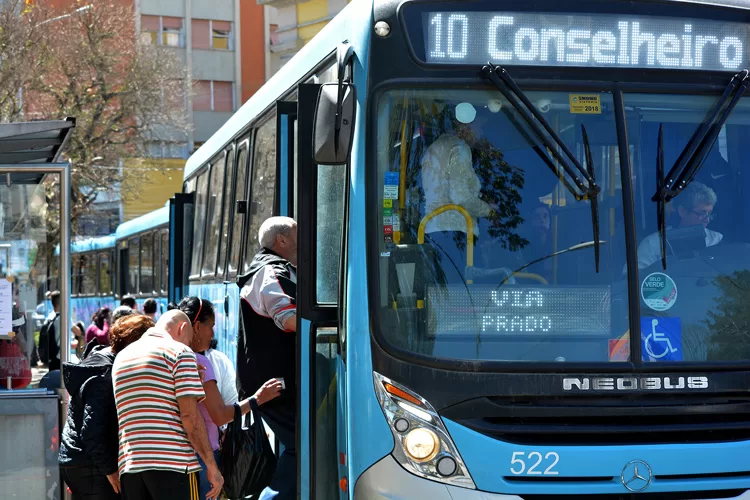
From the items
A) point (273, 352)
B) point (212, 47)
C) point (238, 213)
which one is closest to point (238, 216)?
point (238, 213)

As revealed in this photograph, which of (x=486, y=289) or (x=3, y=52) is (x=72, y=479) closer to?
(x=486, y=289)

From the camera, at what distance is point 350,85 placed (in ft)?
16.6

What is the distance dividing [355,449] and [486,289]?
3.12 feet

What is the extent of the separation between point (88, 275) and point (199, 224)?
691 inches

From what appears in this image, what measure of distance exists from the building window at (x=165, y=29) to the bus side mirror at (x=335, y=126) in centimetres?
4485

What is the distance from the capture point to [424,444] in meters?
4.91

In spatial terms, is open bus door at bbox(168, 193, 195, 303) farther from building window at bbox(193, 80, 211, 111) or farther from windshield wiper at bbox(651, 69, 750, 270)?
building window at bbox(193, 80, 211, 111)

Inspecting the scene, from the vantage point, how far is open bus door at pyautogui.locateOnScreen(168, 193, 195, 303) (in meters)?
12.5

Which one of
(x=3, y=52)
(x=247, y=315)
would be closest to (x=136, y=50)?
(x=3, y=52)

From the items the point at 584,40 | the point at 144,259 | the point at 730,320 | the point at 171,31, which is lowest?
the point at 730,320

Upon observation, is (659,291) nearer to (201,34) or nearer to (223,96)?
(223,96)

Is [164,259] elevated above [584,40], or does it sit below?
below

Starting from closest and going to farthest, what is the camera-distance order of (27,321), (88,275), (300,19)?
(27,321)
(88,275)
(300,19)

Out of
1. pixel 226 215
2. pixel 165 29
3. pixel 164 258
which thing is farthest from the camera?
pixel 165 29
